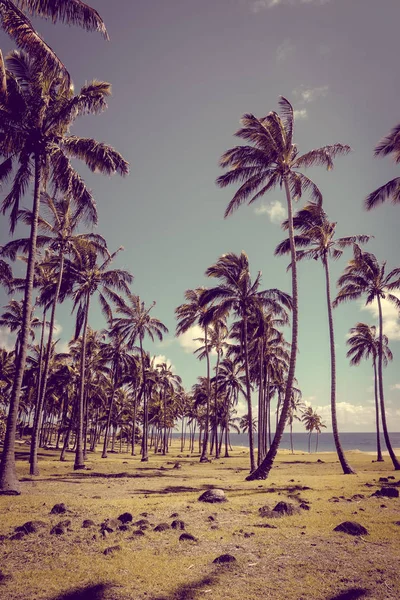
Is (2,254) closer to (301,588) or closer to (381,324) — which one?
(301,588)

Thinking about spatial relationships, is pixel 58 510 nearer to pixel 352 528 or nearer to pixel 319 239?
pixel 352 528

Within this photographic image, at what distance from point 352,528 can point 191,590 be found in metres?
4.32

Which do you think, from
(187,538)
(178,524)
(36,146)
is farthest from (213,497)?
(36,146)

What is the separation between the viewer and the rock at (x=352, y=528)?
7.47 metres

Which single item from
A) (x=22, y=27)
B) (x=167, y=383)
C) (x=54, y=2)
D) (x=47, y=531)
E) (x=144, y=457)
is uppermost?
(x=54, y=2)

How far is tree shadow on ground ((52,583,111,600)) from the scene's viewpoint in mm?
4602

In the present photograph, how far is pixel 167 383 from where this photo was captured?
4978cm

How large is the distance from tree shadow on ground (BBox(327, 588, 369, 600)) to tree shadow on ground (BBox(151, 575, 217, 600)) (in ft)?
5.39

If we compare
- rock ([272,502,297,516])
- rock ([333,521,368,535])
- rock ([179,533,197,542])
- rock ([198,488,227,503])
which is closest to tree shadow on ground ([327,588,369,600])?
rock ([333,521,368,535])

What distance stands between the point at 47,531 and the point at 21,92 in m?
14.2

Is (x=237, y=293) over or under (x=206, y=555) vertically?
over

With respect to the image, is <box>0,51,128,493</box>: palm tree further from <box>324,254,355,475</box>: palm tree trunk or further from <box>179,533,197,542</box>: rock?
<box>324,254,355,475</box>: palm tree trunk

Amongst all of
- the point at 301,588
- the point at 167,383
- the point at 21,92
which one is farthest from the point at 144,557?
the point at 167,383

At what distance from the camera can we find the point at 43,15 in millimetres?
9797
